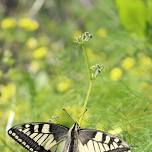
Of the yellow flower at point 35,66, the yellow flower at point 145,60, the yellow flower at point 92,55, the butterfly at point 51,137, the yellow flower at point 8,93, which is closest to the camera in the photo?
the butterfly at point 51,137

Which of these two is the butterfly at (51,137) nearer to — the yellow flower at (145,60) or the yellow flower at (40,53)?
the yellow flower at (145,60)

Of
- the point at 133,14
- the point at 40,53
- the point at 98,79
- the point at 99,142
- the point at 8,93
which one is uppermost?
the point at 40,53

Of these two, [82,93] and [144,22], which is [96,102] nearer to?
[82,93]

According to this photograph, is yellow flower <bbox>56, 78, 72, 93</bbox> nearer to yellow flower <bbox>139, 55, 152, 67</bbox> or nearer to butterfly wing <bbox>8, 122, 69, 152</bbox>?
yellow flower <bbox>139, 55, 152, 67</bbox>

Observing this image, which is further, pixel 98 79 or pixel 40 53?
pixel 40 53

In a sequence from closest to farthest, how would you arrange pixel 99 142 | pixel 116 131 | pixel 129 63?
pixel 99 142 < pixel 116 131 < pixel 129 63

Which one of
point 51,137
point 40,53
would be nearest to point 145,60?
point 40,53

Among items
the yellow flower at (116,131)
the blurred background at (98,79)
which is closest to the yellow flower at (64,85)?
the blurred background at (98,79)

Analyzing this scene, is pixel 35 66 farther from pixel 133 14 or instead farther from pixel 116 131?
pixel 116 131

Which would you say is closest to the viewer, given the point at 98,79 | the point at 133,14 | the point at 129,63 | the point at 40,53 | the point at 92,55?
the point at 98,79
